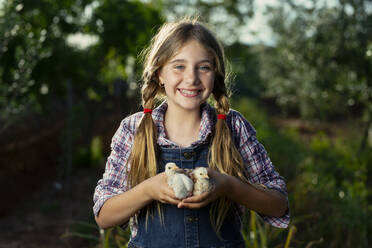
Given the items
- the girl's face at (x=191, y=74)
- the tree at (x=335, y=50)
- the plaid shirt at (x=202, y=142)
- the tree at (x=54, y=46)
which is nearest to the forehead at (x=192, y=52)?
the girl's face at (x=191, y=74)

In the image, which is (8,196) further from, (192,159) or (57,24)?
(192,159)

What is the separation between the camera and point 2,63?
351 centimetres

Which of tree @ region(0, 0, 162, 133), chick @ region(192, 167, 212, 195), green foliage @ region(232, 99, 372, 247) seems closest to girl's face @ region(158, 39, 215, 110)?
chick @ region(192, 167, 212, 195)

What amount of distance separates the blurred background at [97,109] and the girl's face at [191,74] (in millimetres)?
313

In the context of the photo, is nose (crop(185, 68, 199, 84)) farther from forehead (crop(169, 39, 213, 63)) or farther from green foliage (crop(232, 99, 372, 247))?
green foliage (crop(232, 99, 372, 247))

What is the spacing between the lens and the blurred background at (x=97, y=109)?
3.38m

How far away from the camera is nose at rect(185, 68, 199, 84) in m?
1.56

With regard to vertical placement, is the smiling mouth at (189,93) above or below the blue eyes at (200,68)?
below

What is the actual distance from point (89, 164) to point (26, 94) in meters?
2.92

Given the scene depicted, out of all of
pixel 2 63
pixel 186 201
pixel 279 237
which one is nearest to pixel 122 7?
pixel 2 63

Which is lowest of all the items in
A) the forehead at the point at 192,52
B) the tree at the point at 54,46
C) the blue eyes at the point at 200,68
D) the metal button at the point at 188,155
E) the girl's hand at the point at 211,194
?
the girl's hand at the point at 211,194

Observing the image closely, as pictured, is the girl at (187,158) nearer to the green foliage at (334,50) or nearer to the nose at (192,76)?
the nose at (192,76)

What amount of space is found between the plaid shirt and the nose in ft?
0.59

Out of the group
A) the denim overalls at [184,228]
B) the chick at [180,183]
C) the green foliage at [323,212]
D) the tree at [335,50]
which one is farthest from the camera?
the tree at [335,50]
